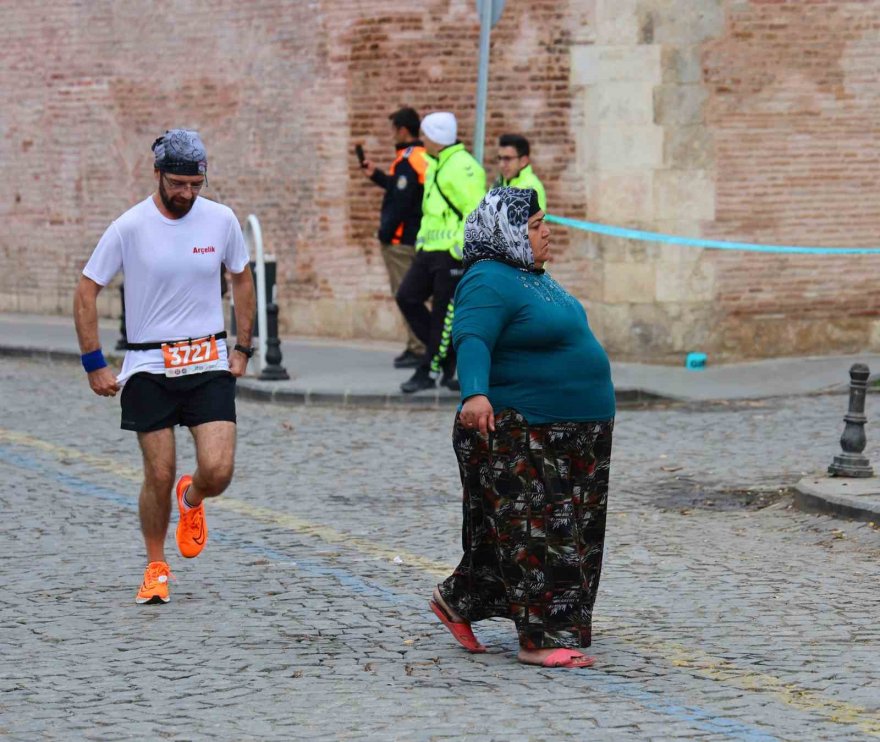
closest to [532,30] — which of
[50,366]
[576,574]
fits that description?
[50,366]

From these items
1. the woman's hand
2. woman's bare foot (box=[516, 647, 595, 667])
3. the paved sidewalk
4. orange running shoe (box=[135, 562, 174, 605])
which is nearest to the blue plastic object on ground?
the paved sidewalk

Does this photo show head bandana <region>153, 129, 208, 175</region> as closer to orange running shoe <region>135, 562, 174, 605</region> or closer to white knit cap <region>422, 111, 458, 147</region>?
orange running shoe <region>135, 562, 174, 605</region>

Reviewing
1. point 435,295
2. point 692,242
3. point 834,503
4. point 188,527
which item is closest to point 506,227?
point 188,527

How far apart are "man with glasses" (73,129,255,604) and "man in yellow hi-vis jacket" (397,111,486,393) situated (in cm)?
562

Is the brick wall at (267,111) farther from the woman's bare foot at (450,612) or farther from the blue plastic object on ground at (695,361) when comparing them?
the woman's bare foot at (450,612)

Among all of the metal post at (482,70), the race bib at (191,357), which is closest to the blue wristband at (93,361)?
the race bib at (191,357)

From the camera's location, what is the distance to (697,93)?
1595cm

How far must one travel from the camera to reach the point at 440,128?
44.0 feet

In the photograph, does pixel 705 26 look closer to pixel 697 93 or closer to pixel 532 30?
pixel 697 93

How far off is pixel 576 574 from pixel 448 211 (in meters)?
7.33

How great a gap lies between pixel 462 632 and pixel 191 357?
68.9 inches

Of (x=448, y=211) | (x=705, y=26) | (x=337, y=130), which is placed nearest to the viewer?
(x=448, y=211)

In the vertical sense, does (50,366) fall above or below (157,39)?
below

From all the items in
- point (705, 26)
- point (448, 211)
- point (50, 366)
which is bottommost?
point (50, 366)
